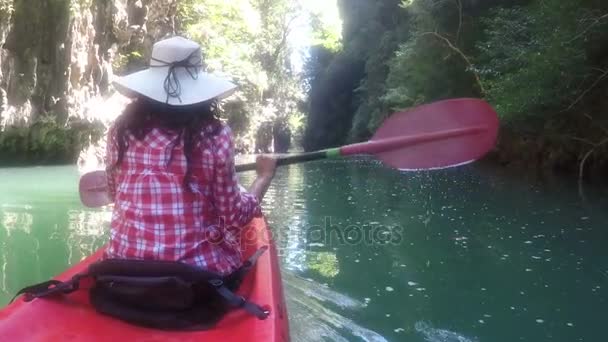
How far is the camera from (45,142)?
13.6 m

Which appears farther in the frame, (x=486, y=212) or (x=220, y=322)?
(x=486, y=212)

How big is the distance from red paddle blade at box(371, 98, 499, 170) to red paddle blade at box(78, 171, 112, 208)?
4.35ft

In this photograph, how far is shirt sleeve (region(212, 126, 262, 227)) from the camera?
5.71ft

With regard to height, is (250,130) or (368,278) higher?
(250,130)

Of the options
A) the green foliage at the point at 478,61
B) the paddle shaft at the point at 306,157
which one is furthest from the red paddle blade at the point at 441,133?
the green foliage at the point at 478,61

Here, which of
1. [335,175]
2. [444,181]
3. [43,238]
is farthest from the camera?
[335,175]

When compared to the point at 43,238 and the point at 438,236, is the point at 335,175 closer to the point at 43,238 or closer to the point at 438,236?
the point at 438,236

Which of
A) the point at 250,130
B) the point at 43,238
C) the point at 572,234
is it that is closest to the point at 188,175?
the point at 43,238

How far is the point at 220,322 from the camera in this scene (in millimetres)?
1754

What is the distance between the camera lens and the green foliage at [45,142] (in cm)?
1305

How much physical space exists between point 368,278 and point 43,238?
275cm

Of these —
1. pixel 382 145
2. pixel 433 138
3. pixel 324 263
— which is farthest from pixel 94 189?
pixel 324 263

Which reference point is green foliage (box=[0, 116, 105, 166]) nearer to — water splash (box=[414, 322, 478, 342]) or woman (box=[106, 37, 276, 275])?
water splash (box=[414, 322, 478, 342])
